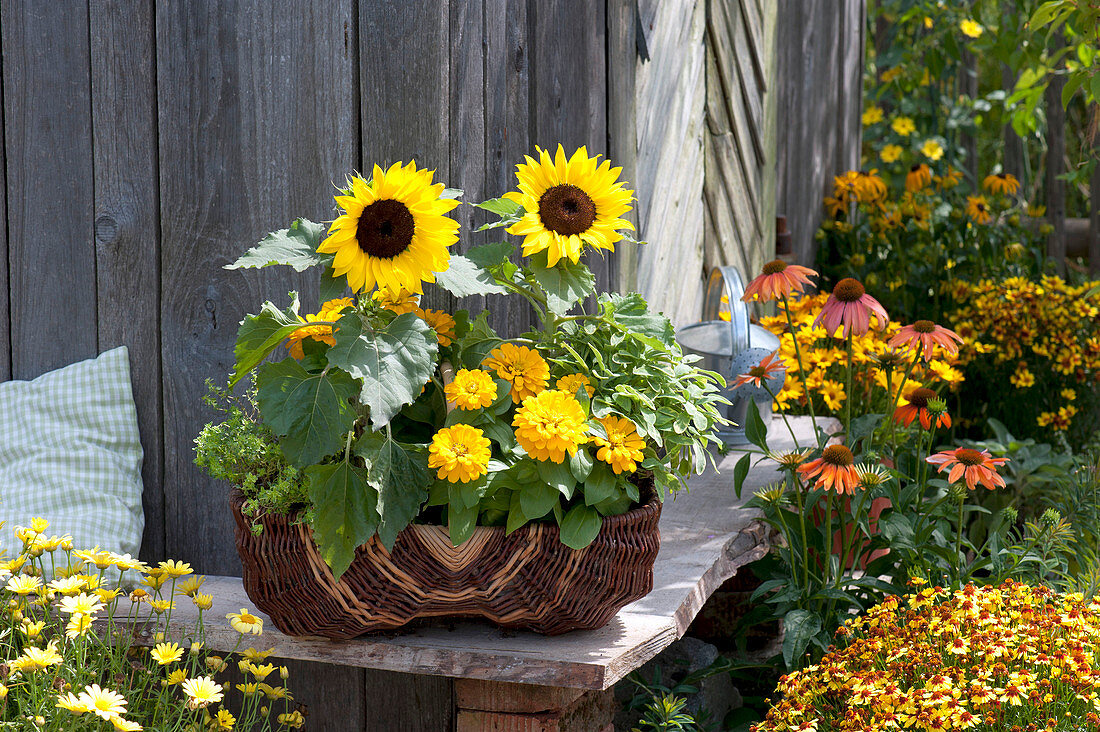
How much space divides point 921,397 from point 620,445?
1.00m

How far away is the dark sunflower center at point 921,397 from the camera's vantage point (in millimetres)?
2234

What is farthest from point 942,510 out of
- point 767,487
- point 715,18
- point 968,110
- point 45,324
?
point 968,110

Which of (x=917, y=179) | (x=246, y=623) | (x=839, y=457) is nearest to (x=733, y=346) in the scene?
(x=839, y=457)

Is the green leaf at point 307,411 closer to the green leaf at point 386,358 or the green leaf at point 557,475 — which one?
the green leaf at point 386,358

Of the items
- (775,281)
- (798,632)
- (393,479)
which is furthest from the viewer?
(775,281)

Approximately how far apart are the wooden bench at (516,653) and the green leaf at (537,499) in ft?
0.77

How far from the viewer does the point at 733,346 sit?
273 centimetres

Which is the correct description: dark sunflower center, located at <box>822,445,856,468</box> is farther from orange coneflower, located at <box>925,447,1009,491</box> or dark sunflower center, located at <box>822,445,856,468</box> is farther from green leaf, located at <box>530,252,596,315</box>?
green leaf, located at <box>530,252,596,315</box>

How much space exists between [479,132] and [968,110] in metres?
4.36

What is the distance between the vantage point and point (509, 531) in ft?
4.96

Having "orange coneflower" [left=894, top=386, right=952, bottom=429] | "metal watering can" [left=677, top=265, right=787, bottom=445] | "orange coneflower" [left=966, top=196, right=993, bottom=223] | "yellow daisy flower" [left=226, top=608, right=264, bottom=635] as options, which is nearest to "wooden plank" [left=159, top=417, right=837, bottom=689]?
"yellow daisy flower" [left=226, top=608, right=264, bottom=635]

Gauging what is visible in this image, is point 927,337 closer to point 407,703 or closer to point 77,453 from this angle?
point 407,703

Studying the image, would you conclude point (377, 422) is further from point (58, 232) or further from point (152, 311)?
point (58, 232)

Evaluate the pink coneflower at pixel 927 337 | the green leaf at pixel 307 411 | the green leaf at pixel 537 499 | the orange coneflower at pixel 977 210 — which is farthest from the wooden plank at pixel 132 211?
the orange coneflower at pixel 977 210
